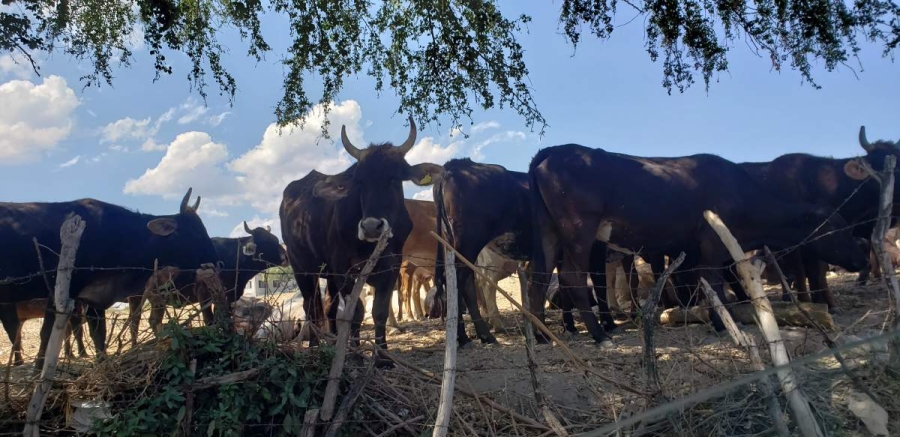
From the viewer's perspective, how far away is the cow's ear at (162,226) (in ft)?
29.2

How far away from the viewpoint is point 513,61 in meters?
8.67

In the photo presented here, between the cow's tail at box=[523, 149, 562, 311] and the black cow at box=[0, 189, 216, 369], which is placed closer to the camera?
the black cow at box=[0, 189, 216, 369]

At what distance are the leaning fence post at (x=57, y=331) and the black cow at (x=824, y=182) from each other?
7896 millimetres

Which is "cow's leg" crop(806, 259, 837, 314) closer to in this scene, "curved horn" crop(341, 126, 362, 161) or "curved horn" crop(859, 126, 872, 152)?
"curved horn" crop(859, 126, 872, 152)

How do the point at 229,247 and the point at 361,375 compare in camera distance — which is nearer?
the point at 361,375

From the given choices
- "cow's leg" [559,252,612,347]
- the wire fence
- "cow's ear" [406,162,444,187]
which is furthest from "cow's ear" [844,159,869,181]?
"cow's ear" [406,162,444,187]

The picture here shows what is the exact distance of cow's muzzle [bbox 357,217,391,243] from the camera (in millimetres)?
6703

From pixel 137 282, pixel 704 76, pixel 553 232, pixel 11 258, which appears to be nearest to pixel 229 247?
pixel 137 282

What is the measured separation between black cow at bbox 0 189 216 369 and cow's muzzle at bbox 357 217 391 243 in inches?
98.0

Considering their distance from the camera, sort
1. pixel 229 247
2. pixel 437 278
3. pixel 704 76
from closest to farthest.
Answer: pixel 704 76, pixel 437 278, pixel 229 247

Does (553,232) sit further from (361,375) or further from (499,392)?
(361,375)

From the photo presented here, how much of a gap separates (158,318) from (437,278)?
4.58 meters

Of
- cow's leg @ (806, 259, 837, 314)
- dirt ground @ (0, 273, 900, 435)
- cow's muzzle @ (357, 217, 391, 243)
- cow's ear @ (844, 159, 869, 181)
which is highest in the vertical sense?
cow's ear @ (844, 159, 869, 181)

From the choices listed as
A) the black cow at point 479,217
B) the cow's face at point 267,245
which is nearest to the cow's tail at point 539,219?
the black cow at point 479,217
